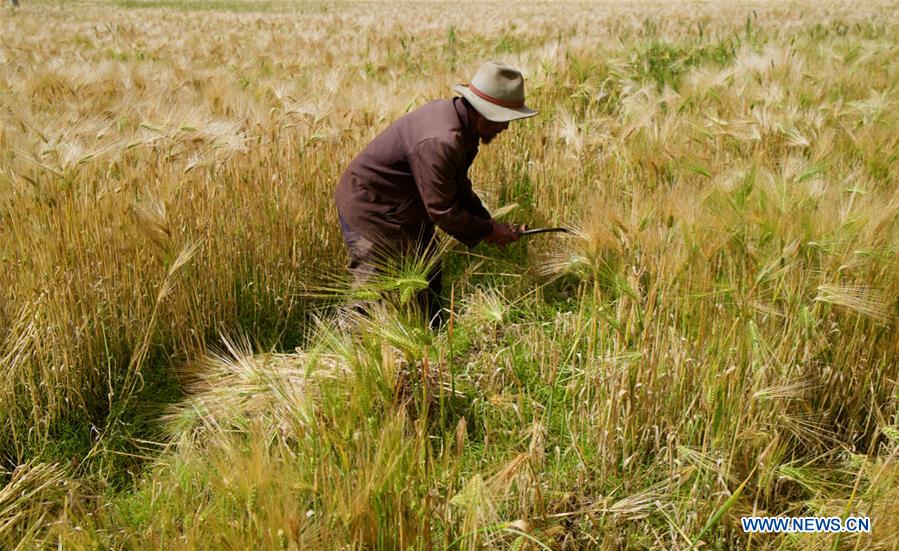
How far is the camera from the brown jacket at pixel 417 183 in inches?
94.7

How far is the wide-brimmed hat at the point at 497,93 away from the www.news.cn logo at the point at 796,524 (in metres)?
1.50

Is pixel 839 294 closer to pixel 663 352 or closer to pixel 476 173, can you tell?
pixel 663 352

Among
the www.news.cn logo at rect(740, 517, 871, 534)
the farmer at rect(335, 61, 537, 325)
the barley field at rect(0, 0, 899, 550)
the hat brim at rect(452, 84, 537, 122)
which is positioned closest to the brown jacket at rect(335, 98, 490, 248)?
the farmer at rect(335, 61, 537, 325)

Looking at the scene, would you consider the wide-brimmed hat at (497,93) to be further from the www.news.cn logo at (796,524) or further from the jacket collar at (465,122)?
the www.news.cn logo at (796,524)

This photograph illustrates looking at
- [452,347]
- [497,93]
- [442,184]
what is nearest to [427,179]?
[442,184]

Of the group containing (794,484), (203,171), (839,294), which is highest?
(203,171)

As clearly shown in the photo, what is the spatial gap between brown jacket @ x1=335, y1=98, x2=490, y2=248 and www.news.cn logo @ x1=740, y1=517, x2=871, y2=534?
137cm

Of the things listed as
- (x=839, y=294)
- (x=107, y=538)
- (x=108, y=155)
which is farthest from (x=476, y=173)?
(x=107, y=538)

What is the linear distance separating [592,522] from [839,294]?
882 millimetres

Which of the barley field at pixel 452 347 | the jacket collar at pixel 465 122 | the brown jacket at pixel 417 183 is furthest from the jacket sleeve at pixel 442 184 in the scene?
the barley field at pixel 452 347

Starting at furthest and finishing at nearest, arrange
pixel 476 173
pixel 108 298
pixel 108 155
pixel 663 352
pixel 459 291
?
pixel 476 173 < pixel 459 291 < pixel 108 155 < pixel 108 298 < pixel 663 352

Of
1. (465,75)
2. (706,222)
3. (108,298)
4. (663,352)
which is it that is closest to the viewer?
(663,352)

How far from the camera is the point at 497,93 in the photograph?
7.80 feet

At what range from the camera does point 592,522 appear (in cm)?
147
